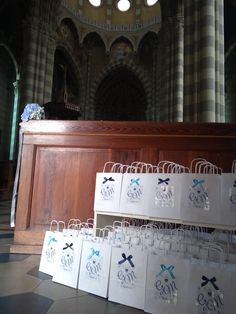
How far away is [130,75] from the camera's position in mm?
21062

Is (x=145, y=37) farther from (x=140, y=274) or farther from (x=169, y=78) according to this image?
(x=140, y=274)

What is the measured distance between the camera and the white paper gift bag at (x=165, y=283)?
175 cm

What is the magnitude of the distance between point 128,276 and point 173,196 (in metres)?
0.62

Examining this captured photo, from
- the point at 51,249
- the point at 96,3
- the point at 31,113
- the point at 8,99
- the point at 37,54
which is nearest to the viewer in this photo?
the point at 51,249

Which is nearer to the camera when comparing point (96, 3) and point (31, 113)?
point (31, 113)

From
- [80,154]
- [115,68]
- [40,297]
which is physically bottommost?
[40,297]

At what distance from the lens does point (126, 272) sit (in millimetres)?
2008

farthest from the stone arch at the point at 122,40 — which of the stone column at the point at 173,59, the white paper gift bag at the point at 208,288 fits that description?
the white paper gift bag at the point at 208,288

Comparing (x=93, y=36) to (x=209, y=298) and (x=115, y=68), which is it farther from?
(x=209, y=298)

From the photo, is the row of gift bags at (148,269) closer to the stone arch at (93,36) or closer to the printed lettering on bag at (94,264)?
the printed lettering on bag at (94,264)

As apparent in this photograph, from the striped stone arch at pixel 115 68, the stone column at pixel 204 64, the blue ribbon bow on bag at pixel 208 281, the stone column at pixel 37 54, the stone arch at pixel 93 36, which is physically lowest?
the blue ribbon bow on bag at pixel 208 281

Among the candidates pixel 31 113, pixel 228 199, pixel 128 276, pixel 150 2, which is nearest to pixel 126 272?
pixel 128 276

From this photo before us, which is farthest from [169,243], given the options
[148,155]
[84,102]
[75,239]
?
[84,102]

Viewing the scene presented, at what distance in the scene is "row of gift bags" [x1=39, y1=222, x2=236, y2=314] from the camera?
5.44 ft
